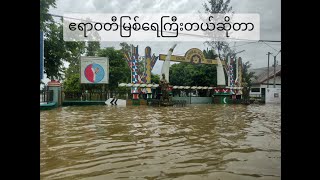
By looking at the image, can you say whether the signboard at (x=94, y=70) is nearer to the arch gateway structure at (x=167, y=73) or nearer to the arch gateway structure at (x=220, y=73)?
the arch gateway structure at (x=167, y=73)

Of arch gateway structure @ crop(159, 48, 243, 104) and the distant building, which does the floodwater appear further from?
arch gateway structure @ crop(159, 48, 243, 104)

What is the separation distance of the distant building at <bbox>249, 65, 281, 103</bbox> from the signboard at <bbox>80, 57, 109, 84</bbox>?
39.2 ft

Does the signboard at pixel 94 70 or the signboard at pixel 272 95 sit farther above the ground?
the signboard at pixel 94 70

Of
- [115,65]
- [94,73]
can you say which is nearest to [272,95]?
[115,65]

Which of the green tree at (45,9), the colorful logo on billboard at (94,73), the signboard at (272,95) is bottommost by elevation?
the signboard at (272,95)

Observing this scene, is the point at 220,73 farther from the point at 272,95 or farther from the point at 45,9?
the point at 45,9

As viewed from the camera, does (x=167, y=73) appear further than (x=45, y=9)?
Yes

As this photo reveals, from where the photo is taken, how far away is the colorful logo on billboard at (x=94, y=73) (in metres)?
19.5

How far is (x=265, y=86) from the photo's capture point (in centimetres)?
3531

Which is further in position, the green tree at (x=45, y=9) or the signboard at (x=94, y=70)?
the signboard at (x=94, y=70)

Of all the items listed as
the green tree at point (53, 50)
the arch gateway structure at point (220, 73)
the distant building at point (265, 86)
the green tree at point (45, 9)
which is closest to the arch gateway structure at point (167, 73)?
the arch gateway structure at point (220, 73)

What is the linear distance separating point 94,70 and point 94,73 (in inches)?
8.7
